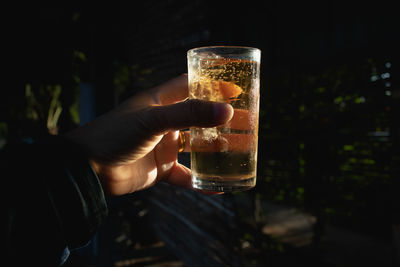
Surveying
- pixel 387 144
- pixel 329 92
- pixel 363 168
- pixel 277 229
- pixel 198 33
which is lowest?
pixel 277 229

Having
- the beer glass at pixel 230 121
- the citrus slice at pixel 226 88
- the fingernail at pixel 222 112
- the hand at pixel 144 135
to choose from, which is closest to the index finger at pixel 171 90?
the hand at pixel 144 135

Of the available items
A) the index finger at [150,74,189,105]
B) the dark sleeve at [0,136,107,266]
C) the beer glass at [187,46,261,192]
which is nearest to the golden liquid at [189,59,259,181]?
the beer glass at [187,46,261,192]

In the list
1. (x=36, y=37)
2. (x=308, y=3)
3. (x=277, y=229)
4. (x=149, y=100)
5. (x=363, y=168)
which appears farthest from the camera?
(x=277, y=229)

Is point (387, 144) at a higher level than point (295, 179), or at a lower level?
higher

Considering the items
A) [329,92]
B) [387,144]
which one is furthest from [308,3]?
[387,144]

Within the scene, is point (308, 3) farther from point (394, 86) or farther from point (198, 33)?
point (394, 86)

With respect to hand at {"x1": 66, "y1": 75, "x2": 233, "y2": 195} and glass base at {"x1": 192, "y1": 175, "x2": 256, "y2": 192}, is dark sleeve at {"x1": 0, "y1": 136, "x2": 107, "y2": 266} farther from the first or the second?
glass base at {"x1": 192, "y1": 175, "x2": 256, "y2": 192}
